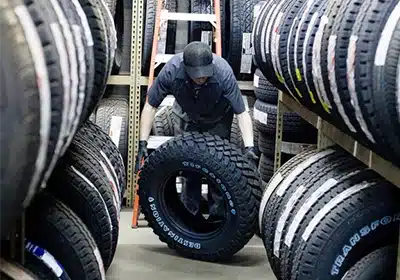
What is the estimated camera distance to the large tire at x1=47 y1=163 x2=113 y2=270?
99.7 inches

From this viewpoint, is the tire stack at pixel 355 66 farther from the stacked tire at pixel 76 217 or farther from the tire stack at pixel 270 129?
the tire stack at pixel 270 129

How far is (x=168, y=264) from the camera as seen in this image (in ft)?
14.8

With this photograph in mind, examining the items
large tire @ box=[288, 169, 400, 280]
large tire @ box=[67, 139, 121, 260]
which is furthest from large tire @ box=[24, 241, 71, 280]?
large tire @ box=[288, 169, 400, 280]

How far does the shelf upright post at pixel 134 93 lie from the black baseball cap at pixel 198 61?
1.18 metres

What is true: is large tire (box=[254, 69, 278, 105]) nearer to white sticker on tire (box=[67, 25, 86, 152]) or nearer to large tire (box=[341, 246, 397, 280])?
large tire (box=[341, 246, 397, 280])

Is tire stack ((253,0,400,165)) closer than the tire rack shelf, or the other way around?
tire stack ((253,0,400,165))

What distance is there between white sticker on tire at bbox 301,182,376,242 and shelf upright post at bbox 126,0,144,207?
3.22m

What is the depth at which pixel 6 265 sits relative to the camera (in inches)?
75.5

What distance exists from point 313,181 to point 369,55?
3.26 feet

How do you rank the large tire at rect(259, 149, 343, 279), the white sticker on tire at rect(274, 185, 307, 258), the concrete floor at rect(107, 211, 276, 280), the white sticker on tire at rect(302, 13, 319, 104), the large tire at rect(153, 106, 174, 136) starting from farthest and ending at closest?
the large tire at rect(153, 106, 174, 136) < the concrete floor at rect(107, 211, 276, 280) < the large tire at rect(259, 149, 343, 279) < the white sticker on tire at rect(274, 185, 307, 258) < the white sticker on tire at rect(302, 13, 319, 104)

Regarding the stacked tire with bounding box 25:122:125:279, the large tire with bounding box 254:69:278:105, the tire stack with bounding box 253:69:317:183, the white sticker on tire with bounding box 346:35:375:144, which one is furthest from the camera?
the large tire with bounding box 254:69:278:105

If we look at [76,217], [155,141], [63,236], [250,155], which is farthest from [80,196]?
[155,141]

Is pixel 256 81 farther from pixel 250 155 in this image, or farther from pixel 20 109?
pixel 20 109

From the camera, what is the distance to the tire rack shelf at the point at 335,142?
86.8 inches
